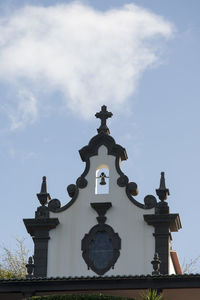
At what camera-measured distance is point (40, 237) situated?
3600cm

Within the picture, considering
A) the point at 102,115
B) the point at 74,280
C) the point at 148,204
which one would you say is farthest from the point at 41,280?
the point at 102,115

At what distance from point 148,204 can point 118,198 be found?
1.20 metres

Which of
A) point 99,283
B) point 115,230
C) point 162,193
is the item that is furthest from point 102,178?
point 99,283

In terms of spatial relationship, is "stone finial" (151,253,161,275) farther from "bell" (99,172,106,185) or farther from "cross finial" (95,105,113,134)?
"cross finial" (95,105,113,134)

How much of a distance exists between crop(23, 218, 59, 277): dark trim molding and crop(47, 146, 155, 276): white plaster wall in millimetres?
190

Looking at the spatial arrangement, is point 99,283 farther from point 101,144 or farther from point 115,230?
point 101,144

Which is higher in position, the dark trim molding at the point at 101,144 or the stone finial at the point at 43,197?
the dark trim molding at the point at 101,144

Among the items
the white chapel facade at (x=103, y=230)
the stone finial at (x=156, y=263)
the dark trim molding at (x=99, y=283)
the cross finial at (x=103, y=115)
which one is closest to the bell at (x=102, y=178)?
the white chapel facade at (x=103, y=230)

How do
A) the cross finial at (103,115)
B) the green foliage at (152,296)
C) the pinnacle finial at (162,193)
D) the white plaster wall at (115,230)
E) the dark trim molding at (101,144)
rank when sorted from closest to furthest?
1. the green foliage at (152,296)
2. the white plaster wall at (115,230)
3. the pinnacle finial at (162,193)
4. the dark trim molding at (101,144)
5. the cross finial at (103,115)

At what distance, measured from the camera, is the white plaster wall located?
1369 inches

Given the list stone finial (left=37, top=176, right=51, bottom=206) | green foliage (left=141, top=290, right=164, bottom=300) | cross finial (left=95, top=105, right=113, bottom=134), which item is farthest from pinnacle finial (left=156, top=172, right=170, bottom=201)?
green foliage (left=141, top=290, right=164, bottom=300)

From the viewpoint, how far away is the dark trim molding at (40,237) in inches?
1394

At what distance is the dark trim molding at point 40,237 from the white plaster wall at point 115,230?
0.19m

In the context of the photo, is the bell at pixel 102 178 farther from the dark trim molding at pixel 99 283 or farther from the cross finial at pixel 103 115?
the dark trim molding at pixel 99 283
